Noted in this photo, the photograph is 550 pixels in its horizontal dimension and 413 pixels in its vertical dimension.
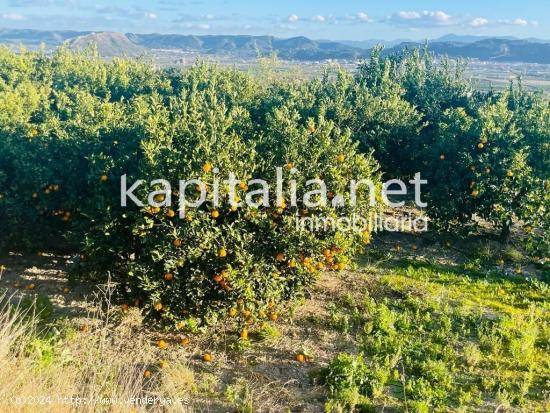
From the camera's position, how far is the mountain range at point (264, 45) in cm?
8938

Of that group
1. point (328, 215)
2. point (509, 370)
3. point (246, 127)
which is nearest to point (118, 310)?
point (328, 215)

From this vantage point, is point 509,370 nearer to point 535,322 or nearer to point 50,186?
point 535,322

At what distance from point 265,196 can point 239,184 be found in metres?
0.44

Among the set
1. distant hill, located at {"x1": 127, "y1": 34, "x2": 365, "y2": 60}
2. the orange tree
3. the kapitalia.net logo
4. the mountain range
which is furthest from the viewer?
distant hill, located at {"x1": 127, "y1": 34, "x2": 365, "y2": 60}

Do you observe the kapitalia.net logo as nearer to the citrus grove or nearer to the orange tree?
the citrus grove

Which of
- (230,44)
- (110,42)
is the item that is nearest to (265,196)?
(110,42)

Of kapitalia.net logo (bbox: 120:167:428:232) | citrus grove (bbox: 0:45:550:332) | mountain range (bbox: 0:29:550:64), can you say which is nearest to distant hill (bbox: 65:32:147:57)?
mountain range (bbox: 0:29:550:64)

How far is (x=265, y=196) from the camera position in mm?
6719

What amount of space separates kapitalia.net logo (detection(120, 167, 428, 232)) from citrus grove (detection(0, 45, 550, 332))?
1.7 inches

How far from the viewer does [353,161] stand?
295 inches

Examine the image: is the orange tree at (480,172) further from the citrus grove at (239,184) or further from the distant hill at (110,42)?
the distant hill at (110,42)

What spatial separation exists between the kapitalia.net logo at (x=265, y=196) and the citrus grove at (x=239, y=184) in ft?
0.14

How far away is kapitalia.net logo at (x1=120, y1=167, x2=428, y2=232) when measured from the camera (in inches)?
251

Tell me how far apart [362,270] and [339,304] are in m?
1.55
